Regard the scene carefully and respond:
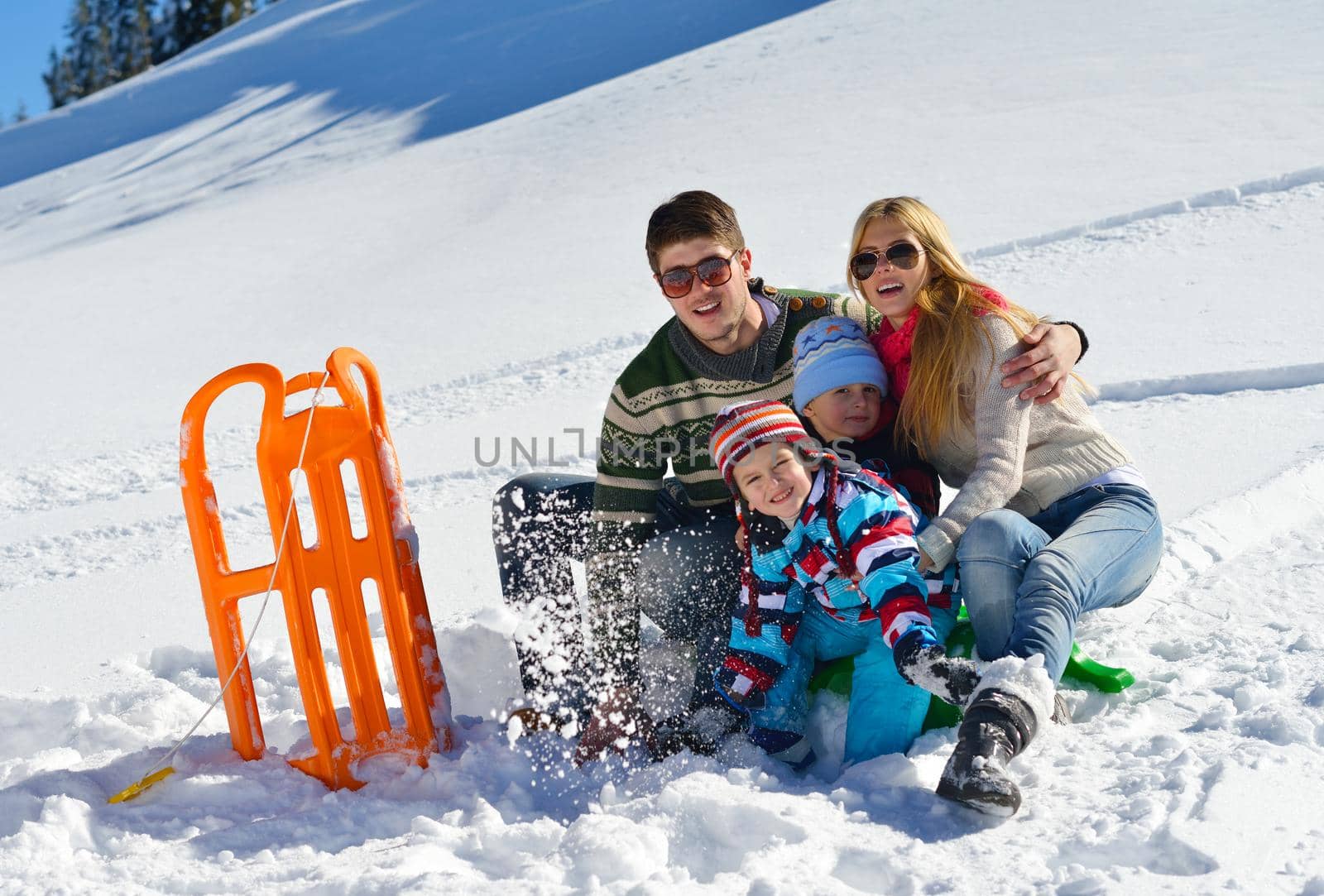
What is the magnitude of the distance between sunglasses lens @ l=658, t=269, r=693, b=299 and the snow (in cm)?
93

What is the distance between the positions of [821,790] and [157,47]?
41.6 m

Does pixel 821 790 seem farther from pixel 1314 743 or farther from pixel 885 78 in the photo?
pixel 885 78

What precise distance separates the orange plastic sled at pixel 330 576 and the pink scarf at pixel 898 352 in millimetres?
1225

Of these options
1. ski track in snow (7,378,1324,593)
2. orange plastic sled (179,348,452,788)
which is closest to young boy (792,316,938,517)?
orange plastic sled (179,348,452,788)

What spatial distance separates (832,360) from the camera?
2617mm

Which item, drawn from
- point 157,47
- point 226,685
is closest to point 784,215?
point 226,685

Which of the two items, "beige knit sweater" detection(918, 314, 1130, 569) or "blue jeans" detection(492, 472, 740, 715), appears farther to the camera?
"blue jeans" detection(492, 472, 740, 715)

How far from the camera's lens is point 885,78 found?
13.4 meters

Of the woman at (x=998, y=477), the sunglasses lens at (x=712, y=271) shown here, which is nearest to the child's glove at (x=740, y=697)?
the woman at (x=998, y=477)

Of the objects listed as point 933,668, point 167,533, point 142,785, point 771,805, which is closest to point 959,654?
point 933,668

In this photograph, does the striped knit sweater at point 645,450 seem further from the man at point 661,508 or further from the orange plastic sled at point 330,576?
the orange plastic sled at point 330,576

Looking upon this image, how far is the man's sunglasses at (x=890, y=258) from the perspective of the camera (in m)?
2.65

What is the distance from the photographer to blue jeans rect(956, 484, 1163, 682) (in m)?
2.22

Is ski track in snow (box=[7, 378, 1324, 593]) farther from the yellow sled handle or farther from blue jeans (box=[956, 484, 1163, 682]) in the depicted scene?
blue jeans (box=[956, 484, 1163, 682])
